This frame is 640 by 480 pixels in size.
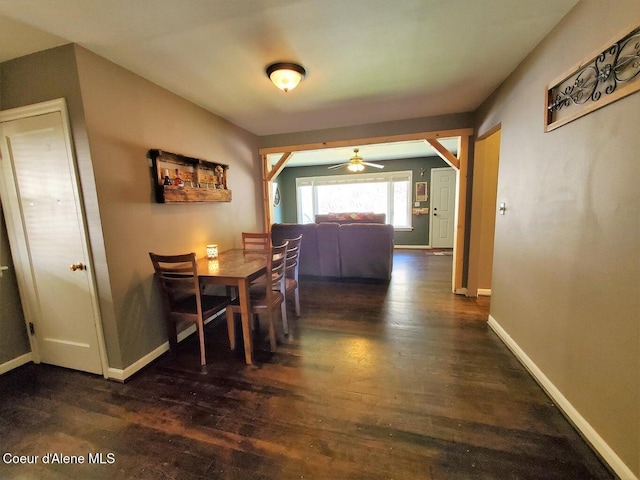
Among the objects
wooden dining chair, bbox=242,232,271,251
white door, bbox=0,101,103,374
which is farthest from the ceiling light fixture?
wooden dining chair, bbox=242,232,271,251

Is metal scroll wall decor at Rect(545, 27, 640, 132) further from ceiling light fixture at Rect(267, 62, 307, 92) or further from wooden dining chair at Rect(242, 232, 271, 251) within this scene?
wooden dining chair at Rect(242, 232, 271, 251)

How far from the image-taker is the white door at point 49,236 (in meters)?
1.84

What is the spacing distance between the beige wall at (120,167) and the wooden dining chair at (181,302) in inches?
5.7

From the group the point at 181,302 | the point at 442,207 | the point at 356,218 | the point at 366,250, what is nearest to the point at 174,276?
the point at 181,302

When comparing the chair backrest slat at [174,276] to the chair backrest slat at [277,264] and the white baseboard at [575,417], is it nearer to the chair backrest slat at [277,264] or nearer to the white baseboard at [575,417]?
the chair backrest slat at [277,264]

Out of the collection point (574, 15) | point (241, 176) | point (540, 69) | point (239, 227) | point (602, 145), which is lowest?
point (239, 227)

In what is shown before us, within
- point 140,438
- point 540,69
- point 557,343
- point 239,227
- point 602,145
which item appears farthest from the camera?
point 239,227

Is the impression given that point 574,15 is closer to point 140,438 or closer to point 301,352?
point 301,352

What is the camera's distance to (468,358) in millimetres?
2119

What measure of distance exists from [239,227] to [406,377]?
274 centimetres

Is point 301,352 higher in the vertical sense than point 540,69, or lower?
lower

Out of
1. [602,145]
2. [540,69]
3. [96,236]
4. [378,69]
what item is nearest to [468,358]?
[602,145]

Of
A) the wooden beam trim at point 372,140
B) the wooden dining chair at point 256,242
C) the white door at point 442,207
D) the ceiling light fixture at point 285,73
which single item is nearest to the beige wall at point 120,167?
the wooden dining chair at point 256,242

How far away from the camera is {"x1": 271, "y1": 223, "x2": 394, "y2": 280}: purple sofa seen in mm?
4051
